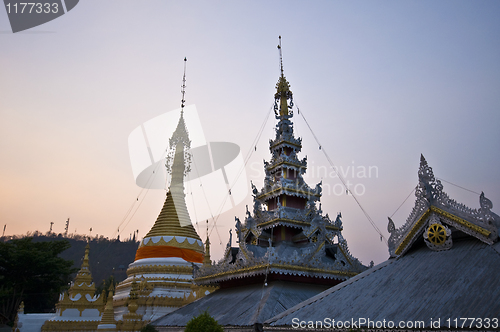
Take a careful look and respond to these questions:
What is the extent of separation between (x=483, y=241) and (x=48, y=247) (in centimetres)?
5047

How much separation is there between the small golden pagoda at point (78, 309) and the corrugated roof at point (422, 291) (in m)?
22.6

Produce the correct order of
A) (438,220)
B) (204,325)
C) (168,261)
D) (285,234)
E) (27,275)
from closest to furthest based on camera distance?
1. (438,220)
2. (204,325)
3. (285,234)
4. (168,261)
5. (27,275)

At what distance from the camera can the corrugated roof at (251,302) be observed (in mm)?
12750

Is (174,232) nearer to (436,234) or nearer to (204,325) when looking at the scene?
(204,325)

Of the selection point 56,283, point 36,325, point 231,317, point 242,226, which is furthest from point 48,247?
point 231,317

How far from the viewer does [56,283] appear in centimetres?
4466

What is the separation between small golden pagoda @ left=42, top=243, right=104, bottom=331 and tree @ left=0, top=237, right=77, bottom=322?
15822 mm

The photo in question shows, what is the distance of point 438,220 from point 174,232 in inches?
1080

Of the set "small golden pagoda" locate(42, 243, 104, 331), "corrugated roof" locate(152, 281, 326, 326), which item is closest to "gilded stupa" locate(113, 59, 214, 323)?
"small golden pagoda" locate(42, 243, 104, 331)

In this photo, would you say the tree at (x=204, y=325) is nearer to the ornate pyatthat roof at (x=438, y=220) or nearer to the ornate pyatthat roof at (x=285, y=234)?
the ornate pyatthat roof at (x=285, y=234)

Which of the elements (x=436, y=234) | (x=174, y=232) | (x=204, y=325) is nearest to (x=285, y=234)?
(x=204, y=325)

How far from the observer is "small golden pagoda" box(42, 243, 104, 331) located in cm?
2791

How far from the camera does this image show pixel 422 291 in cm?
863

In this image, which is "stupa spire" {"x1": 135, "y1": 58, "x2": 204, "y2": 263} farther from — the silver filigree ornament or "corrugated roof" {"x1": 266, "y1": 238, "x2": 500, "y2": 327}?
the silver filigree ornament
